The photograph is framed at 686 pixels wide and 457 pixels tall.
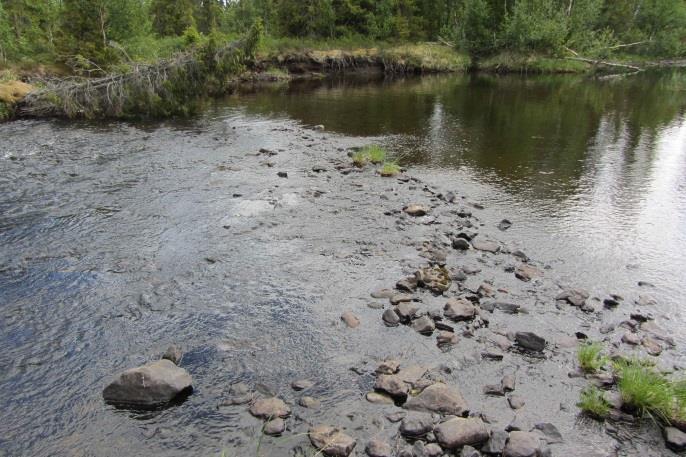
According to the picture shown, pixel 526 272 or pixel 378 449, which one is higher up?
pixel 526 272

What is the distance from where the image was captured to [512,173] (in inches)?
615

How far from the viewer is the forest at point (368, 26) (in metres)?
32.6

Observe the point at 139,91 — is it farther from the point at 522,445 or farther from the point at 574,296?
the point at 522,445

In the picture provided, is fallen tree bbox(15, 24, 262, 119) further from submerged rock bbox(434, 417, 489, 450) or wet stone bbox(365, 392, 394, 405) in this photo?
submerged rock bbox(434, 417, 489, 450)

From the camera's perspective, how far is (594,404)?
5.70 meters

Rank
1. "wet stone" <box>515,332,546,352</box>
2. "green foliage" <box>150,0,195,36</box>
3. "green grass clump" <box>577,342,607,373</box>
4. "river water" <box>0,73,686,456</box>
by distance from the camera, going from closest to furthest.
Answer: "river water" <box>0,73,686,456</box>
"green grass clump" <box>577,342,607,373</box>
"wet stone" <box>515,332,546,352</box>
"green foliage" <box>150,0,195,36</box>

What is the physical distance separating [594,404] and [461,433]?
174 cm

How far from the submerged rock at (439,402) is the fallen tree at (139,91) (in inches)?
865

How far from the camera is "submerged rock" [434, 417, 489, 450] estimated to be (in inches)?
207

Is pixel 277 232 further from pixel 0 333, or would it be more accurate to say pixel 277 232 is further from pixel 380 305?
pixel 0 333

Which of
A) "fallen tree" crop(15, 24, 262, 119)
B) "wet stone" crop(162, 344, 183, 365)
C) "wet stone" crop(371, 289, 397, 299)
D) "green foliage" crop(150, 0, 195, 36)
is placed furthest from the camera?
"green foliage" crop(150, 0, 195, 36)

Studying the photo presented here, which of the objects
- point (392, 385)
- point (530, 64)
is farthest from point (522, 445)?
point (530, 64)

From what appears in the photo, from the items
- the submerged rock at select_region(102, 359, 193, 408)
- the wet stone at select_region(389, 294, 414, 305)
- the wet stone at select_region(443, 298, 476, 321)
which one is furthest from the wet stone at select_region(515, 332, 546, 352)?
the submerged rock at select_region(102, 359, 193, 408)

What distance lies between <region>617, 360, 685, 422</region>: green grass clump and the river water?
0.65 m
